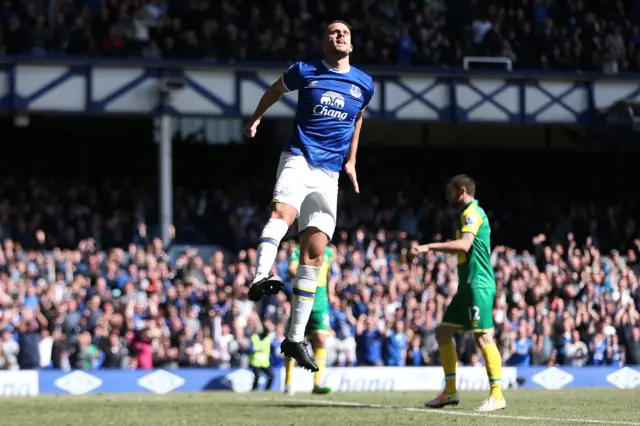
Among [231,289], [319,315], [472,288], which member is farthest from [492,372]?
[231,289]

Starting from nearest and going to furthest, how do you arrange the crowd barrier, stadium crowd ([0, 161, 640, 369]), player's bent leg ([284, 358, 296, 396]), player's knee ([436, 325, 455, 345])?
player's knee ([436, 325, 455, 345])
player's bent leg ([284, 358, 296, 396])
the crowd barrier
stadium crowd ([0, 161, 640, 369])

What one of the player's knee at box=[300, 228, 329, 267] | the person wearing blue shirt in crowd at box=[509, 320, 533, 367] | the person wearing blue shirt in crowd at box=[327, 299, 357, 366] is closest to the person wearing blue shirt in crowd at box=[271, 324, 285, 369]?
the person wearing blue shirt in crowd at box=[327, 299, 357, 366]

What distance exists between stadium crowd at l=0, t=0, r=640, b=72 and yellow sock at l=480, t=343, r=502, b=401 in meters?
17.9

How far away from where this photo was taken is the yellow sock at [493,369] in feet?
40.2

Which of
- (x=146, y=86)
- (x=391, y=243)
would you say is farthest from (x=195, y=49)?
(x=391, y=243)

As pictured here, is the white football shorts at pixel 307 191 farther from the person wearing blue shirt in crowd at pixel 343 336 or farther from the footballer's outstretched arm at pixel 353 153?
the person wearing blue shirt in crowd at pixel 343 336

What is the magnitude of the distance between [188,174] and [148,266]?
7725 millimetres

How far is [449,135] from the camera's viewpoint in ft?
118

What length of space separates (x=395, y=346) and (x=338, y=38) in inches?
564

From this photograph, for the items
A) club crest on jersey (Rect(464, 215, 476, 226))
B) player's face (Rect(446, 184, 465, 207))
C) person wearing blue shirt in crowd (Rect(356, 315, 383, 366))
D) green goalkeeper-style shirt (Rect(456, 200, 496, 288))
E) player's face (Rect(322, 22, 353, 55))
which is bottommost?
person wearing blue shirt in crowd (Rect(356, 315, 383, 366))

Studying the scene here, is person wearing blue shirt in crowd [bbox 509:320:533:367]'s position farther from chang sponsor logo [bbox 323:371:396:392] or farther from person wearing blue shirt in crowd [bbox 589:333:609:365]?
chang sponsor logo [bbox 323:371:396:392]

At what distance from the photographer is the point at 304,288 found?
11.0 m

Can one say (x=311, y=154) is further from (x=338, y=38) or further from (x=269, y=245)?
(x=338, y=38)

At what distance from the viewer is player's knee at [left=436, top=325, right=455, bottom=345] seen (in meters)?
12.9
